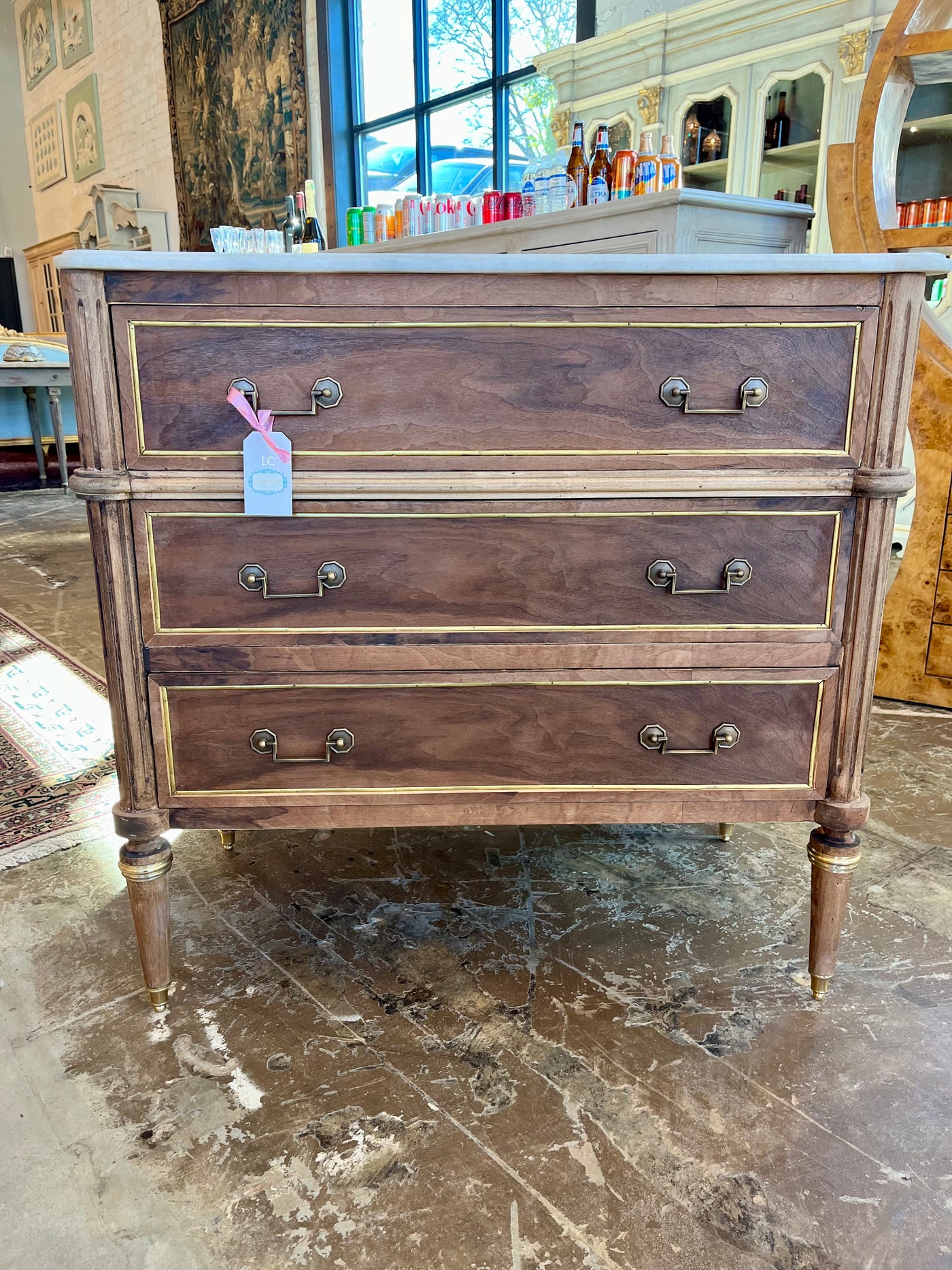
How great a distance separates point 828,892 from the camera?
4.80 ft

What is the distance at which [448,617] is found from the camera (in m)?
1.36

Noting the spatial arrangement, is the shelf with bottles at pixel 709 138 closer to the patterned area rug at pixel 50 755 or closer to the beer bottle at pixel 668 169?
the beer bottle at pixel 668 169

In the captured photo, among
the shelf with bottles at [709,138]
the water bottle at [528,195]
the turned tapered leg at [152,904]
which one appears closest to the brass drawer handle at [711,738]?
the turned tapered leg at [152,904]

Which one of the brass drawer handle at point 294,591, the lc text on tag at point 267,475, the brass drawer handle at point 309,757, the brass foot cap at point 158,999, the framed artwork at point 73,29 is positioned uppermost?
the framed artwork at point 73,29

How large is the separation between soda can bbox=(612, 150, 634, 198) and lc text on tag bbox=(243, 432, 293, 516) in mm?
2378

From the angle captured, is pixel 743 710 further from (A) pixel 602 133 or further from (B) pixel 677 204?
(A) pixel 602 133

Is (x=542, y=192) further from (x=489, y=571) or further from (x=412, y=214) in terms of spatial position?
(x=489, y=571)

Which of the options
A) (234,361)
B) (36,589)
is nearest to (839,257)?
(234,361)

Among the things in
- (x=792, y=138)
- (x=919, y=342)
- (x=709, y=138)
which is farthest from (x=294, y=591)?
(x=709, y=138)

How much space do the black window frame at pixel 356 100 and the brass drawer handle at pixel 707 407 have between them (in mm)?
6630

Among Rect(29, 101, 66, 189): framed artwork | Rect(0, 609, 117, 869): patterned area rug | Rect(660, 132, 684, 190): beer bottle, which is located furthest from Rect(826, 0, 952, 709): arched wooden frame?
Rect(29, 101, 66, 189): framed artwork

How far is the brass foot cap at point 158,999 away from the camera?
149 centimetres

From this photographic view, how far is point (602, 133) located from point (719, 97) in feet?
7.82

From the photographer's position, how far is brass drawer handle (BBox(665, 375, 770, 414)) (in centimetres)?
128
